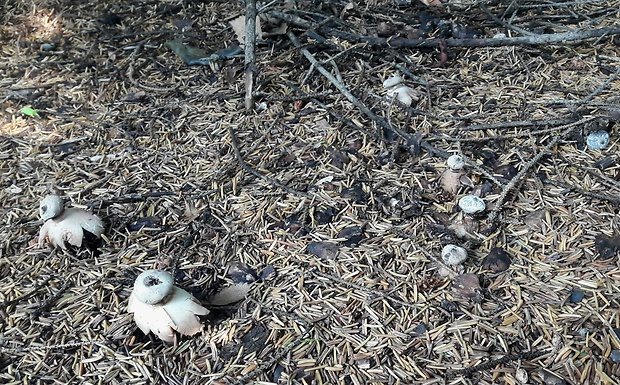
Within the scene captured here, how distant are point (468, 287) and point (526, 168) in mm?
858

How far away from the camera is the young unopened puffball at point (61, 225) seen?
101 inches

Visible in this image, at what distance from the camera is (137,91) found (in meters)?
3.61

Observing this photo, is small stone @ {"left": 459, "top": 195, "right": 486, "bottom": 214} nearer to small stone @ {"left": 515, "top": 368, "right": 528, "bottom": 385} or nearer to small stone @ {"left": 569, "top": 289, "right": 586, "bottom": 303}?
small stone @ {"left": 569, "top": 289, "right": 586, "bottom": 303}

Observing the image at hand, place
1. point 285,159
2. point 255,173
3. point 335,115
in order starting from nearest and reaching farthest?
point 255,173 → point 285,159 → point 335,115

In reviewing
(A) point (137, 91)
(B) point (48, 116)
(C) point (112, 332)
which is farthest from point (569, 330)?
(B) point (48, 116)

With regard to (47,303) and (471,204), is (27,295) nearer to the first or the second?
(47,303)

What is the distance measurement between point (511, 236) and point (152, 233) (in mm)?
1816

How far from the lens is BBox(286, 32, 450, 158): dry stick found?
2.97m

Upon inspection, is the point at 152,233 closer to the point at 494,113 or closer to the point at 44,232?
the point at 44,232

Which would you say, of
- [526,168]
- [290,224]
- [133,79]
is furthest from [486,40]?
[133,79]

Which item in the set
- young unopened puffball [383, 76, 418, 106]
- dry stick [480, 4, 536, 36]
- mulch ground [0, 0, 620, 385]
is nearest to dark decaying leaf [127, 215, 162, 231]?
mulch ground [0, 0, 620, 385]

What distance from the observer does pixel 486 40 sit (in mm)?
3596

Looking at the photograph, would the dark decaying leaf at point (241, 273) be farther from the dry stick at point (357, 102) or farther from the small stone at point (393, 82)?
the small stone at point (393, 82)

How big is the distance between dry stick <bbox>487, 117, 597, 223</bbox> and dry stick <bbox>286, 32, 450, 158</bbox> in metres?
0.39
